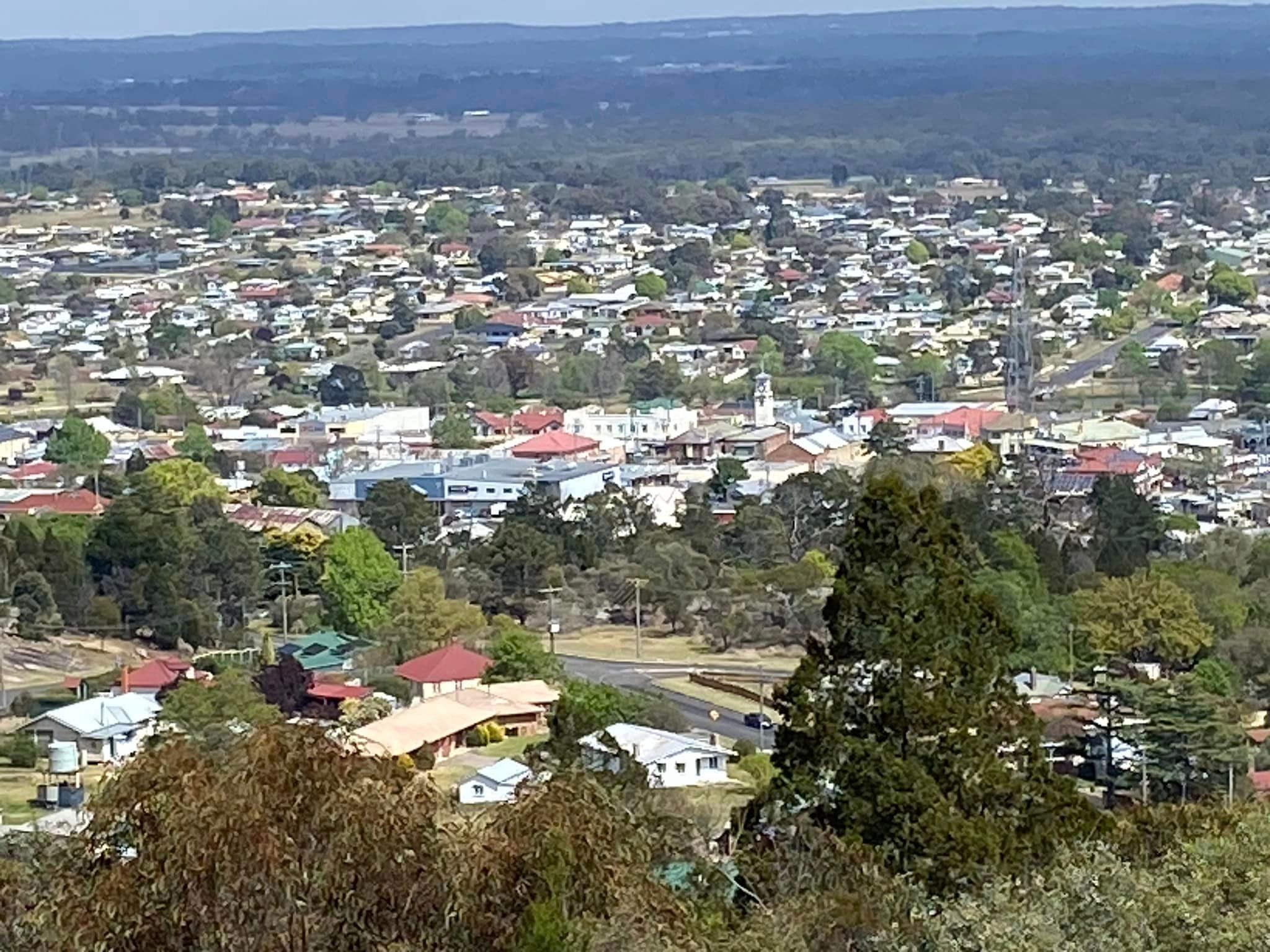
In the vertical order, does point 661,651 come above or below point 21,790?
below

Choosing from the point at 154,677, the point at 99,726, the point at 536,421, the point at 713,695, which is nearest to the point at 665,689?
the point at 713,695

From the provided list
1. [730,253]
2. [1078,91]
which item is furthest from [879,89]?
[730,253]

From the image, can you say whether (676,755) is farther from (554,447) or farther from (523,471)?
(554,447)

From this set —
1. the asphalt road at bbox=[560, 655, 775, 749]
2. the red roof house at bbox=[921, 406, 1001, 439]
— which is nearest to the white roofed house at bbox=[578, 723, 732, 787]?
the asphalt road at bbox=[560, 655, 775, 749]

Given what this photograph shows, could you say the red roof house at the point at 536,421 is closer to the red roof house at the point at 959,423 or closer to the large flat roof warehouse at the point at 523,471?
the large flat roof warehouse at the point at 523,471

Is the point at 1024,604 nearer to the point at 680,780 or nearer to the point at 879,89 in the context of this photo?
the point at 680,780

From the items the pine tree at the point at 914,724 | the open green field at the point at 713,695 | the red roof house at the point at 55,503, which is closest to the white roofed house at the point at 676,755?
the open green field at the point at 713,695
